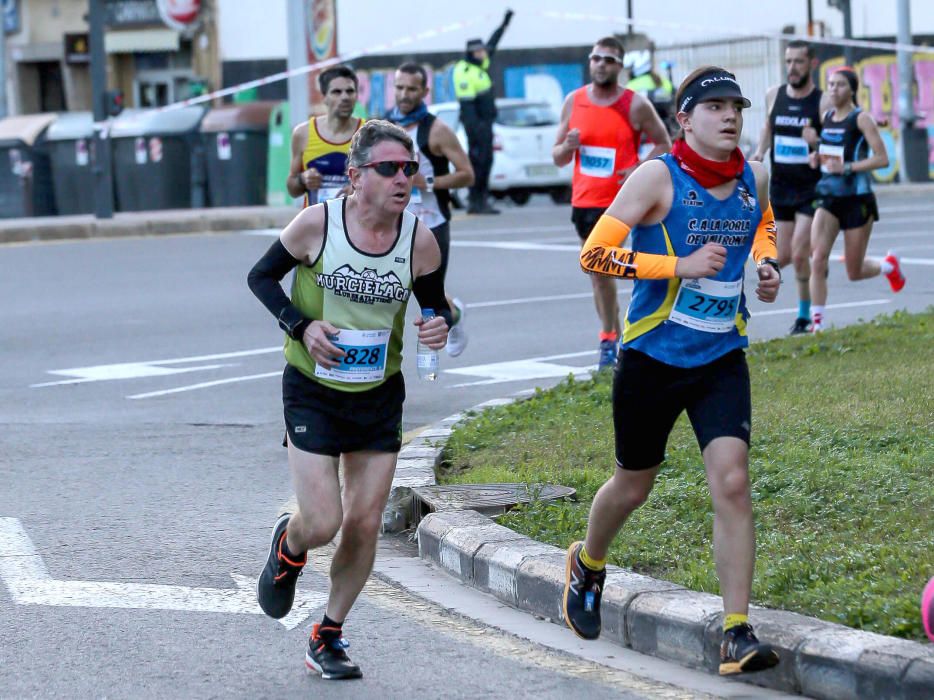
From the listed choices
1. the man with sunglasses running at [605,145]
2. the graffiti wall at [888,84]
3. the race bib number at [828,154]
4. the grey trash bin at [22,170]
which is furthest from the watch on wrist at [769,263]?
the graffiti wall at [888,84]

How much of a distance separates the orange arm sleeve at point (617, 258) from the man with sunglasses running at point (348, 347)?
487 mm

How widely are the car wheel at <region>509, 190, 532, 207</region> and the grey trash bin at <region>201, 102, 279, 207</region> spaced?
429 cm

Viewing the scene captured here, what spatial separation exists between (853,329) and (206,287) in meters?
7.57

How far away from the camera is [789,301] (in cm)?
1539

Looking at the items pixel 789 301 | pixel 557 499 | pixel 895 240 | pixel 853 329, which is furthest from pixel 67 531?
pixel 895 240

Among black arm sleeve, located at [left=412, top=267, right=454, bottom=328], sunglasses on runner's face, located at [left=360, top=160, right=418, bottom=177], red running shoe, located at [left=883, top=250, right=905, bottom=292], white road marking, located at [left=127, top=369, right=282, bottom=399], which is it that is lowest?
white road marking, located at [left=127, top=369, right=282, bottom=399]

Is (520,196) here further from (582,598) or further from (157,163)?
(582,598)

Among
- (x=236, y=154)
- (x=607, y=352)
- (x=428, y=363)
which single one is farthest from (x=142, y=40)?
(x=428, y=363)

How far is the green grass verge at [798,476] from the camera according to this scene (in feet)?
18.8

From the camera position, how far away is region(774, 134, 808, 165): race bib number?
41.9 feet

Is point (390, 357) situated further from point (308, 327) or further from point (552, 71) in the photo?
point (552, 71)

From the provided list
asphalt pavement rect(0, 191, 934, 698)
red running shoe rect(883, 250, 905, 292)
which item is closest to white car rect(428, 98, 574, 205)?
A: asphalt pavement rect(0, 191, 934, 698)

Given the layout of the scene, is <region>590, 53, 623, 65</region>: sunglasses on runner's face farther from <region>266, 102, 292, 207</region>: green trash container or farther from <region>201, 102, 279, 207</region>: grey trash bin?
<region>201, 102, 279, 207</region>: grey trash bin

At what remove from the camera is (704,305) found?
5367mm
